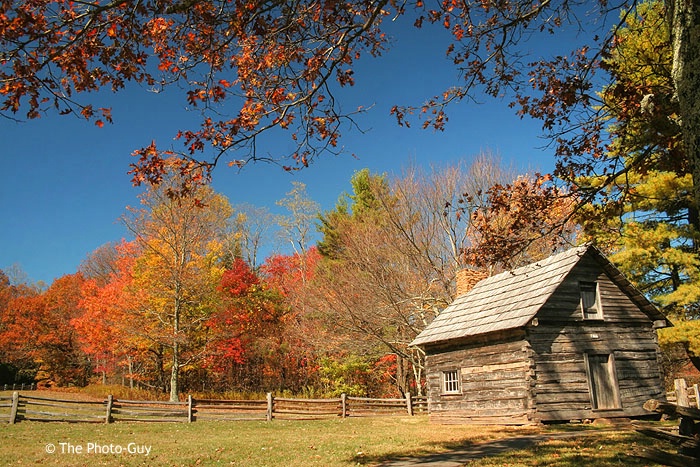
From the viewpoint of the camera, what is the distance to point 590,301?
17.7 metres

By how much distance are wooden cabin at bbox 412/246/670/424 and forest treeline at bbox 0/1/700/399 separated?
4.49 ft

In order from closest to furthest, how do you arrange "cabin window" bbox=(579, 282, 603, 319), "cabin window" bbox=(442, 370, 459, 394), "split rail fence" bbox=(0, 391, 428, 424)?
"cabin window" bbox=(579, 282, 603, 319)
"cabin window" bbox=(442, 370, 459, 394)
"split rail fence" bbox=(0, 391, 428, 424)

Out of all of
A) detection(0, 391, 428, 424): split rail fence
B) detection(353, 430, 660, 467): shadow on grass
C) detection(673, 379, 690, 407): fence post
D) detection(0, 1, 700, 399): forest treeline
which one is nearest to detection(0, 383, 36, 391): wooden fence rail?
detection(0, 1, 700, 399): forest treeline

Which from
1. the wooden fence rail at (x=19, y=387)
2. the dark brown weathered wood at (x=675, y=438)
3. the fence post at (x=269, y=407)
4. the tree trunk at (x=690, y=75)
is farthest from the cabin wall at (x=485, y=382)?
the wooden fence rail at (x=19, y=387)

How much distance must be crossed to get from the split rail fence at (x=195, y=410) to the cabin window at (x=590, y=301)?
10315mm

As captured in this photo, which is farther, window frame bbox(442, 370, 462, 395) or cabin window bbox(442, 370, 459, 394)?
cabin window bbox(442, 370, 459, 394)

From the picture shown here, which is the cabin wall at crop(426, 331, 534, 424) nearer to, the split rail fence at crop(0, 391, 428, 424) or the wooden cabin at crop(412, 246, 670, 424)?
the wooden cabin at crop(412, 246, 670, 424)

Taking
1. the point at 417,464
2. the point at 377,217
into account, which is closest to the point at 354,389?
the point at 377,217

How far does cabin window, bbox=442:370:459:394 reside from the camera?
19219 millimetres

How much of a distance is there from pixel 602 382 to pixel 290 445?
10786 millimetres

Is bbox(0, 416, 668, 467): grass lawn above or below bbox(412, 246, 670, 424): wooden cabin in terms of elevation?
below

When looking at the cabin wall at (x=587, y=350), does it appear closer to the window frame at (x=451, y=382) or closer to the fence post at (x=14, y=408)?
the window frame at (x=451, y=382)

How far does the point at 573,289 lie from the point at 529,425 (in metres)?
4.88

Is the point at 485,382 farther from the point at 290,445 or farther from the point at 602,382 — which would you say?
the point at 290,445
